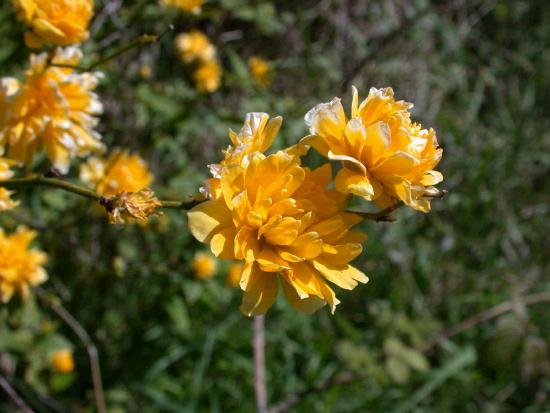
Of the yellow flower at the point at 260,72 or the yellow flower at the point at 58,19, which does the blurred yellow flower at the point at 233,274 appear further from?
the yellow flower at the point at 58,19

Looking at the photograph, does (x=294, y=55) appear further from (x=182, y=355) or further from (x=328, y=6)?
(x=182, y=355)

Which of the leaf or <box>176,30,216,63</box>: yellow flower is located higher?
<box>176,30,216,63</box>: yellow flower

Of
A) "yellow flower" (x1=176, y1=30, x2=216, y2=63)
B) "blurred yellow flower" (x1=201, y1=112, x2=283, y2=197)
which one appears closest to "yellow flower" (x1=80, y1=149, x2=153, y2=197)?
"blurred yellow flower" (x1=201, y1=112, x2=283, y2=197)

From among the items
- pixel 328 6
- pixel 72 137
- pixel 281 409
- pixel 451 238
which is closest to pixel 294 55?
pixel 328 6

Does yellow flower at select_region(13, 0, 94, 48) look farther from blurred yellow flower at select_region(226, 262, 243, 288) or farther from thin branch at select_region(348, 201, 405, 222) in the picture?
blurred yellow flower at select_region(226, 262, 243, 288)

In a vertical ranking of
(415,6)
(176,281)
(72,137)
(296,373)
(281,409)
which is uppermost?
(72,137)

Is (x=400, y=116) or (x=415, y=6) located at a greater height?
(x=400, y=116)

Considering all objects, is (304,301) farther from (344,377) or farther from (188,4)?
(344,377)

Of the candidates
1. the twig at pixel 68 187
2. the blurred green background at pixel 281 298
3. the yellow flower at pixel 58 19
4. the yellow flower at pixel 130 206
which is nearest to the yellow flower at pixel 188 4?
the blurred green background at pixel 281 298

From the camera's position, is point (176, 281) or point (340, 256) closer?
point (340, 256)
